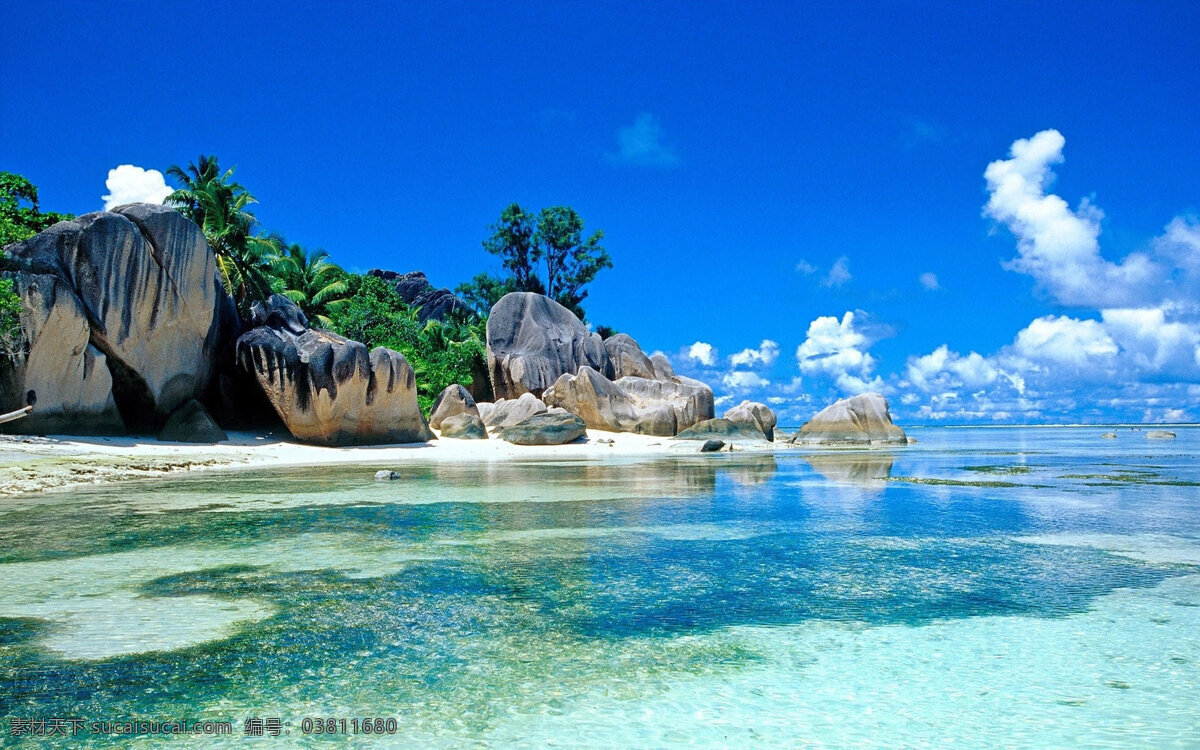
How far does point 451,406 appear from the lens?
95.2 ft

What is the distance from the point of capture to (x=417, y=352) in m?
33.7

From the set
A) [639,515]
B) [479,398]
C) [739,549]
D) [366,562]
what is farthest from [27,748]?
[479,398]

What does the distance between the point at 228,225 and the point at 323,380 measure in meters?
11.2

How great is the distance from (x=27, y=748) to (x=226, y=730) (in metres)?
0.72

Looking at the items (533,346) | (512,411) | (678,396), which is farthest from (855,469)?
(533,346)

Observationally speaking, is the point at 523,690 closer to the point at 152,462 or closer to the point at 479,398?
the point at 152,462

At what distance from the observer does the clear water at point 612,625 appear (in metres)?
3.46

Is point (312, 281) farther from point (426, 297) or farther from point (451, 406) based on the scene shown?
point (426, 297)

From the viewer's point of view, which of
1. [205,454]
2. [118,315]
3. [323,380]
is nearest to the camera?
[205,454]

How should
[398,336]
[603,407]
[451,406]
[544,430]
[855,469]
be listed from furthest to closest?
[603,407]
[398,336]
[544,430]
[451,406]
[855,469]

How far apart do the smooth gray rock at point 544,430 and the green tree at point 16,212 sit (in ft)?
50.8

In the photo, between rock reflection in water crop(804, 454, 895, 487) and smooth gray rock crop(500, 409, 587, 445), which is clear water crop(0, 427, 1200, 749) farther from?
smooth gray rock crop(500, 409, 587, 445)

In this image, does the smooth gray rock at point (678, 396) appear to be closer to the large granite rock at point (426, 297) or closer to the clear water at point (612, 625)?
the large granite rock at point (426, 297)

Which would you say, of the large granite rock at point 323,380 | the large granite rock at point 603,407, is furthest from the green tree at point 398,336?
the large granite rock at point 323,380
